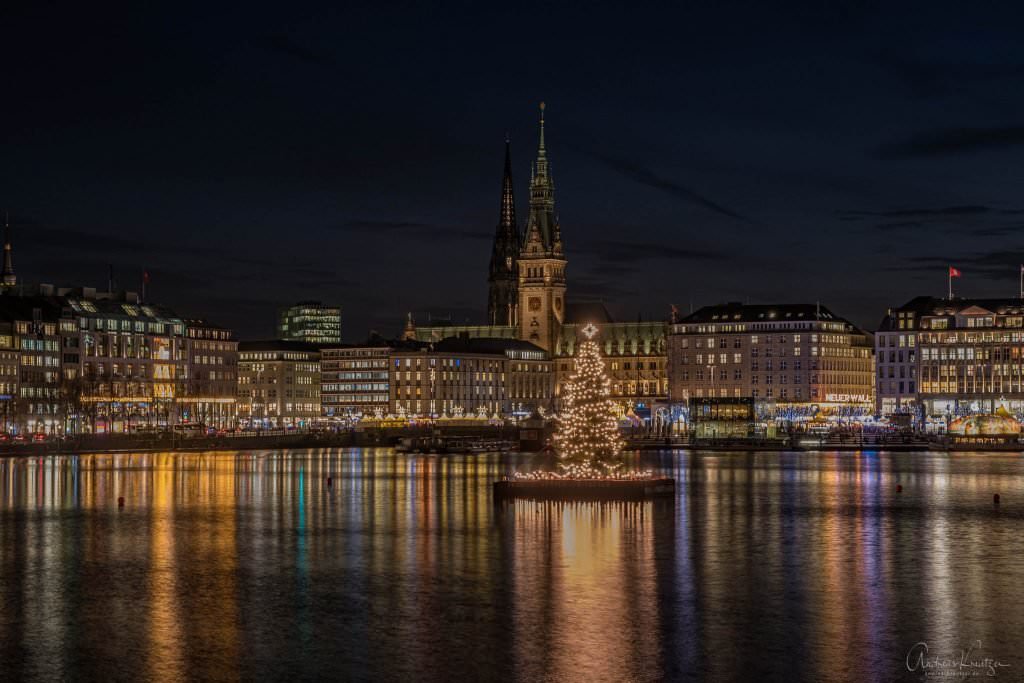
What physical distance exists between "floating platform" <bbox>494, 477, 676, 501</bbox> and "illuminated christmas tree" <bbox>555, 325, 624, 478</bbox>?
1.32 m

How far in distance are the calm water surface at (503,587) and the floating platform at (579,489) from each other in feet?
4.38

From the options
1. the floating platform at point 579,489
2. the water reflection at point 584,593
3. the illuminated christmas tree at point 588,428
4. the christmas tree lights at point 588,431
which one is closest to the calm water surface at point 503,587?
the water reflection at point 584,593

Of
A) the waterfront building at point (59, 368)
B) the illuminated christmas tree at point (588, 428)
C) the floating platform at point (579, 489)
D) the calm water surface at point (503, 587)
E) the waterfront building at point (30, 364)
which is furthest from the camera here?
the waterfront building at point (30, 364)

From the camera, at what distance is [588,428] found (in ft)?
214

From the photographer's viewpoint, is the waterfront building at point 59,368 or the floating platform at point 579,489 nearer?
the floating platform at point 579,489

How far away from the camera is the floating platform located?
64.2m

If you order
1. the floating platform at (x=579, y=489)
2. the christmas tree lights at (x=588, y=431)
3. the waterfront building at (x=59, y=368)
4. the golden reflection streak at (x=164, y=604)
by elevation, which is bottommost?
the golden reflection streak at (x=164, y=604)

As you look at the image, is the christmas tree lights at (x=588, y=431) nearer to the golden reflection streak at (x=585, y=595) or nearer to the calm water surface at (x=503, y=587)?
the calm water surface at (x=503, y=587)

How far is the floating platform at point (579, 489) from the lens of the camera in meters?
64.2

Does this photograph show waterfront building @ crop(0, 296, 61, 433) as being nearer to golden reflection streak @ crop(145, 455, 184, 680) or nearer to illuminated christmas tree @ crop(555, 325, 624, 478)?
illuminated christmas tree @ crop(555, 325, 624, 478)

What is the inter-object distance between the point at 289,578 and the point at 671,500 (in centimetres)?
2829

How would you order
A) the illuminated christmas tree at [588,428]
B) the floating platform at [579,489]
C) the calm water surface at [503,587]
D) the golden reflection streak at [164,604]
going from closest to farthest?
1. the golden reflection streak at [164,604]
2. the calm water surface at [503,587]
3. the floating platform at [579,489]
4. the illuminated christmas tree at [588,428]

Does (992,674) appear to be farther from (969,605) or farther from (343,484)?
(343,484)

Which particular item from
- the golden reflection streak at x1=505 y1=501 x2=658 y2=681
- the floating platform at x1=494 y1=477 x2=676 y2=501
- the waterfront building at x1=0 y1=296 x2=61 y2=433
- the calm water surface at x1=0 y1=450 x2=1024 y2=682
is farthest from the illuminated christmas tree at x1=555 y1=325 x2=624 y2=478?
the waterfront building at x1=0 y1=296 x2=61 y2=433
